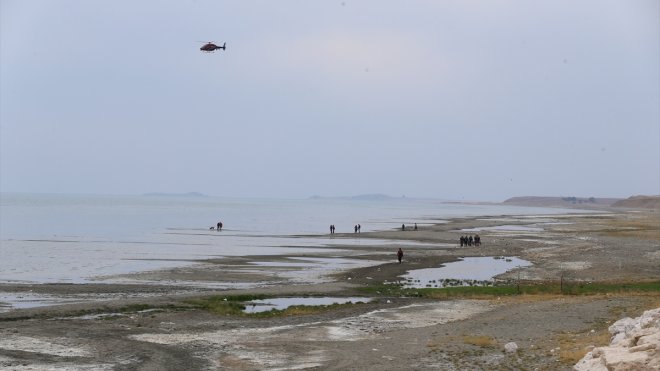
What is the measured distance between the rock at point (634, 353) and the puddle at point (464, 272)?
2177 cm

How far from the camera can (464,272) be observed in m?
46.6

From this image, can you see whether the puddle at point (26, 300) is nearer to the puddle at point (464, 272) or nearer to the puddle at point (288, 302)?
the puddle at point (288, 302)

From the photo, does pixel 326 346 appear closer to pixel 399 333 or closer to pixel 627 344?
pixel 399 333

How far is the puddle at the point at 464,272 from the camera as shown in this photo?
131 ft

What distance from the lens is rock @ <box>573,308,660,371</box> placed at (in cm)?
1385

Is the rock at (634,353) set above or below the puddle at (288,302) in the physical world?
above

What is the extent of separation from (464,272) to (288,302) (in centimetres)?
1822

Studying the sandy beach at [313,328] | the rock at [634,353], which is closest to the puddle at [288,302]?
the sandy beach at [313,328]

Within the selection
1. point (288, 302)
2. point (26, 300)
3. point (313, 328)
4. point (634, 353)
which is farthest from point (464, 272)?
point (634, 353)

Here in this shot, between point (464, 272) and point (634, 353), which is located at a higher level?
point (634, 353)

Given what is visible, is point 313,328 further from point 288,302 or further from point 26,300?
point 26,300

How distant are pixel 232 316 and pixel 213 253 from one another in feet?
115

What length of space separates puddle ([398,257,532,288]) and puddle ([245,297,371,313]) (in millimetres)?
6426

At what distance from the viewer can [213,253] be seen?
203 ft
